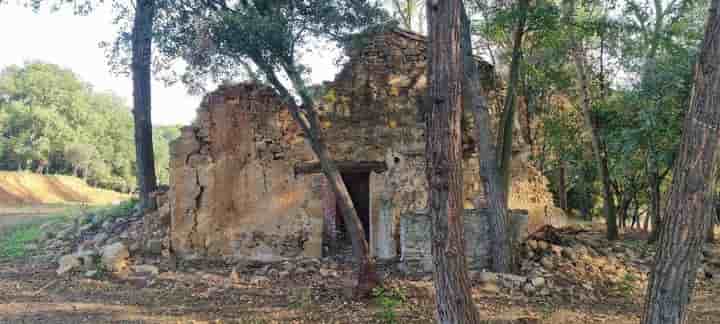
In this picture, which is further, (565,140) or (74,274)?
(565,140)

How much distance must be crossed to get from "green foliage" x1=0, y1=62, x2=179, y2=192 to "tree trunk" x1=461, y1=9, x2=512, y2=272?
2178cm

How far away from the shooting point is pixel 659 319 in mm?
3506

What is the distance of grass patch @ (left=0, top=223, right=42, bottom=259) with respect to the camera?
9672 mm

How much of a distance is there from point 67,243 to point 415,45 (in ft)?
26.1

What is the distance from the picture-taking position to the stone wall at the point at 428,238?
7.87m

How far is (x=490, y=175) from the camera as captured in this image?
7297mm

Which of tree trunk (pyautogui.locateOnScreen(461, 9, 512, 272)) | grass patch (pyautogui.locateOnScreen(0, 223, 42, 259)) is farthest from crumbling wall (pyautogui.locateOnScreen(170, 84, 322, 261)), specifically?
grass patch (pyautogui.locateOnScreen(0, 223, 42, 259))

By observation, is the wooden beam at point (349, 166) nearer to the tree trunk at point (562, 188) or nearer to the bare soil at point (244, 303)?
the bare soil at point (244, 303)

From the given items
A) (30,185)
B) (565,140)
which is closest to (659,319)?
(565,140)

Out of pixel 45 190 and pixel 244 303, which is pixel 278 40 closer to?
pixel 244 303

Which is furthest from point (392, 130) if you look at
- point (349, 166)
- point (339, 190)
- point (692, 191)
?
point (692, 191)

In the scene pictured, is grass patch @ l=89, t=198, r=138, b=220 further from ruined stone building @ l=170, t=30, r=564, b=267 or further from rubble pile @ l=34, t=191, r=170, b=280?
ruined stone building @ l=170, t=30, r=564, b=267

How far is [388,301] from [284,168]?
4.00 meters

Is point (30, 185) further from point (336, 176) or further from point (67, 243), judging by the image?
point (336, 176)
